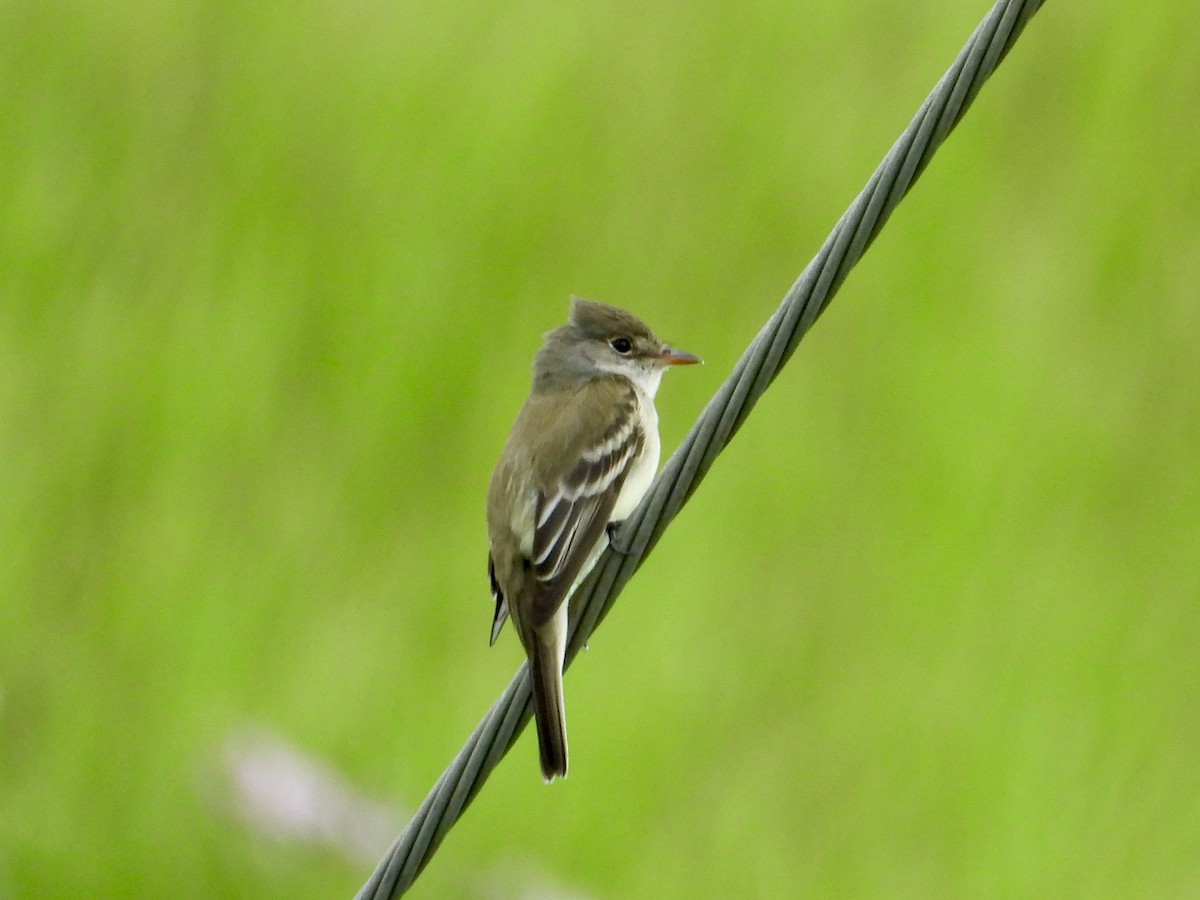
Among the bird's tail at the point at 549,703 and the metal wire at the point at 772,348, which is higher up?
the metal wire at the point at 772,348

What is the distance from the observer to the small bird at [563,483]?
3.08 meters

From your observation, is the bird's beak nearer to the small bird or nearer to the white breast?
the small bird

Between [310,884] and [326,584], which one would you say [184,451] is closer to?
[326,584]

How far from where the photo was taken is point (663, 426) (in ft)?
21.2

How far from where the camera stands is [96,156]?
6.48 meters

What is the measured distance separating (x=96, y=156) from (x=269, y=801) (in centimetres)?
295

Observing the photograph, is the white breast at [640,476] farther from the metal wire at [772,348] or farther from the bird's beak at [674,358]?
the metal wire at [772,348]

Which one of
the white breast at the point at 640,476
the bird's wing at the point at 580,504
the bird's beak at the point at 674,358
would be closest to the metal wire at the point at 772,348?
the bird's wing at the point at 580,504

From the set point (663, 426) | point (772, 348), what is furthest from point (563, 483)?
point (663, 426)

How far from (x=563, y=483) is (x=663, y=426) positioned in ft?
9.98

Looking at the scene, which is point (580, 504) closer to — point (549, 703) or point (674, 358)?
point (549, 703)

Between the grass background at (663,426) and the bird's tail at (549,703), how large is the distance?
2.93 m

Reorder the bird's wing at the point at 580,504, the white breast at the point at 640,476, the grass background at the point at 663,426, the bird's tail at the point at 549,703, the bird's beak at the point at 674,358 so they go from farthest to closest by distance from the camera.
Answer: the grass background at the point at 663,426, the bird's beak at the point at 674,358, the white breast at the point at 640,476, the bird's wing at the point at 580,504, the bird's tail at the point at 549,703

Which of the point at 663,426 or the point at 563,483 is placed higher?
the point at 563,483
